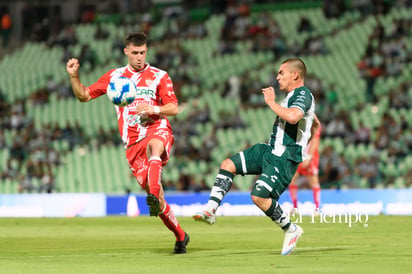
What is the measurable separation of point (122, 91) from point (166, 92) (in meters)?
0.54

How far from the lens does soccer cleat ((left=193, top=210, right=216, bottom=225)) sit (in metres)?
9.91

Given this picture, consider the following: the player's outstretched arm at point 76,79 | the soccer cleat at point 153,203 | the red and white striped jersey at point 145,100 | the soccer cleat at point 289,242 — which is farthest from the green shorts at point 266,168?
the player's outstretched arm at point 76,79

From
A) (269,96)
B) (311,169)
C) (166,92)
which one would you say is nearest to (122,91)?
(166,92)

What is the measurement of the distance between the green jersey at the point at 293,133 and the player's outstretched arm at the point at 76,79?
2.45 m

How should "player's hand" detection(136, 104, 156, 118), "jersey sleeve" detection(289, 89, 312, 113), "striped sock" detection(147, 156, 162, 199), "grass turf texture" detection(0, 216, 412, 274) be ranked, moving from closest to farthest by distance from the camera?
"grass turf texture" detection(0, 216, 412, 274)
"jersey sleeve" detection(289, 89, 312, 113)
"striped sock" detection(147, 156, 162, 199)
"player's hand" detection(136, 104, 156, 118)

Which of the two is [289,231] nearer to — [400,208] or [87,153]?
[400,208]

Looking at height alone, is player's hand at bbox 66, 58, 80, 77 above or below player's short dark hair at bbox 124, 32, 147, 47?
below

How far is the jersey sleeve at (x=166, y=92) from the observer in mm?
11125

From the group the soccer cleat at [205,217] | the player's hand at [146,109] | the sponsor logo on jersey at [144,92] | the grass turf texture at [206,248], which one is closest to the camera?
the grass turf texture at [206,248]

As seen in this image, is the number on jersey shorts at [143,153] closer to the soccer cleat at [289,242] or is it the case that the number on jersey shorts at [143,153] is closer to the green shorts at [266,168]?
the green shorts at [266,168]

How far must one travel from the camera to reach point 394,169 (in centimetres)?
2439

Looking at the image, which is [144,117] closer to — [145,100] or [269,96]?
[145,100]

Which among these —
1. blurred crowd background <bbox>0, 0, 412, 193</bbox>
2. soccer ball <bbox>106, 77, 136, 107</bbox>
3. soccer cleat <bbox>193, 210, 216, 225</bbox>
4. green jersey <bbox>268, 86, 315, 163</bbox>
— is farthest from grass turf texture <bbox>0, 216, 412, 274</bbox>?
blurred crowd background <bbox>0, 0, 412, 193</bbox>

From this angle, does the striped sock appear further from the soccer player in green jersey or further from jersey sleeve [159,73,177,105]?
jersey sleeve [159,73,177,105]
